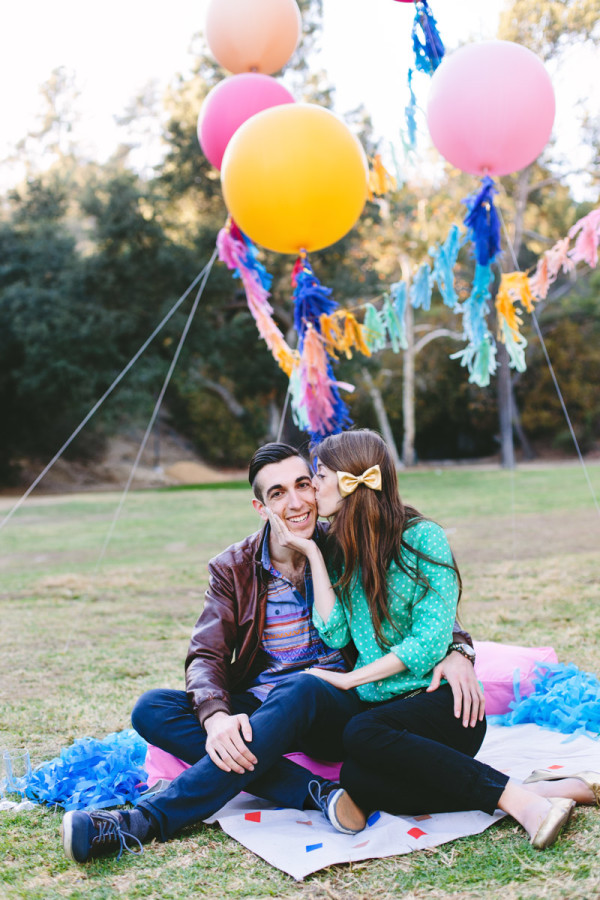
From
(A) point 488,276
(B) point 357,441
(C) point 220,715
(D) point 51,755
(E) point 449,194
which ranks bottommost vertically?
(D) point 51,755

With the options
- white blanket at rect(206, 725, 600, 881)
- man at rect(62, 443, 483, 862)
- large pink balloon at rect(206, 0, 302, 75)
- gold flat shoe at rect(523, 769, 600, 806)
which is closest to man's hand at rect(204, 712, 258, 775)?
man at rect(62, 443, 483, 862)

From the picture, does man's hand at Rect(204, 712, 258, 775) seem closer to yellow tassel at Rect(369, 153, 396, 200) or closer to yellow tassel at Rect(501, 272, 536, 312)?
yellow tassel at Rect(501, 272, 536, 312)

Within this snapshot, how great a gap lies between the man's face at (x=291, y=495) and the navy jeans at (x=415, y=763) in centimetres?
54

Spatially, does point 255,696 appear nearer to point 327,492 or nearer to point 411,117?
point 327,492

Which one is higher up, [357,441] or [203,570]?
[357,441]

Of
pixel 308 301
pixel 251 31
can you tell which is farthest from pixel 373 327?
pixel 251 31

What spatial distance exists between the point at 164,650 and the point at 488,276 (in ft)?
8.00

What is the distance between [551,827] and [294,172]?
2.35 m

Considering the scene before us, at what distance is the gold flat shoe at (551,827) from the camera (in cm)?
179

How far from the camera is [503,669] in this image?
2.95 m

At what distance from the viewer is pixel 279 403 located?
20375mm

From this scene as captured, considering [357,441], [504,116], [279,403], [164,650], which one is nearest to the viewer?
[357,441]

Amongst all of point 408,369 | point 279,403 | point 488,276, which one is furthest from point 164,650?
point 279,403

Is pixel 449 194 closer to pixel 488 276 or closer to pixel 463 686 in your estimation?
pixel 488 276
